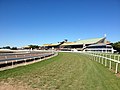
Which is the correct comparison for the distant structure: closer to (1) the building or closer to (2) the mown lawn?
(1) the building

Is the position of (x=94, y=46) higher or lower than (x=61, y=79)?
higher

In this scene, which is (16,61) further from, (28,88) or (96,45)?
(96,45)

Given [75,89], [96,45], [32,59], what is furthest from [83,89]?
[96,45]

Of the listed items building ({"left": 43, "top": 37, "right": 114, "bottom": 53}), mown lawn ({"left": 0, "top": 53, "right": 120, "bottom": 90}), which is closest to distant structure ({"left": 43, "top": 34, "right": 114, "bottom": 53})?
building ({"left": 43, "top": 37, "right": 114, "bottom": 53})

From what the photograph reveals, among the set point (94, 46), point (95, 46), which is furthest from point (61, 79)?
point (94, 46)

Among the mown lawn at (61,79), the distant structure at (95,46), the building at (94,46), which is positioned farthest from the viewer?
the building at (94,46)

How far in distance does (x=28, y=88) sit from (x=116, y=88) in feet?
11.8

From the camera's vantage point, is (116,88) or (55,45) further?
(55,45)

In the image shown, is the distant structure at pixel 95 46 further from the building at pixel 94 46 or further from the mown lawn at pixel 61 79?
the mown lawn at pixel 61 79

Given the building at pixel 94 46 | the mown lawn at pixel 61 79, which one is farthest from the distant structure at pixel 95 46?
the mown lawn at pixel 61 79

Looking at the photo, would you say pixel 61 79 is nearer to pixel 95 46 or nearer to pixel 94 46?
pixel 95 46

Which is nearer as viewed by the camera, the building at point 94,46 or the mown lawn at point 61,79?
the mown lawn at point 61,79

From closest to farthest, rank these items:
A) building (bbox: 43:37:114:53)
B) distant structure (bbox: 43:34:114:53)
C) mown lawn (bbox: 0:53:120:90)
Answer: mown lawn (bbox: 0:53:120:90), distant structure (bbox: 43:34:114:53), building (bbox: 43:37:114:53)

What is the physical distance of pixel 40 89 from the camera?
764 cm
